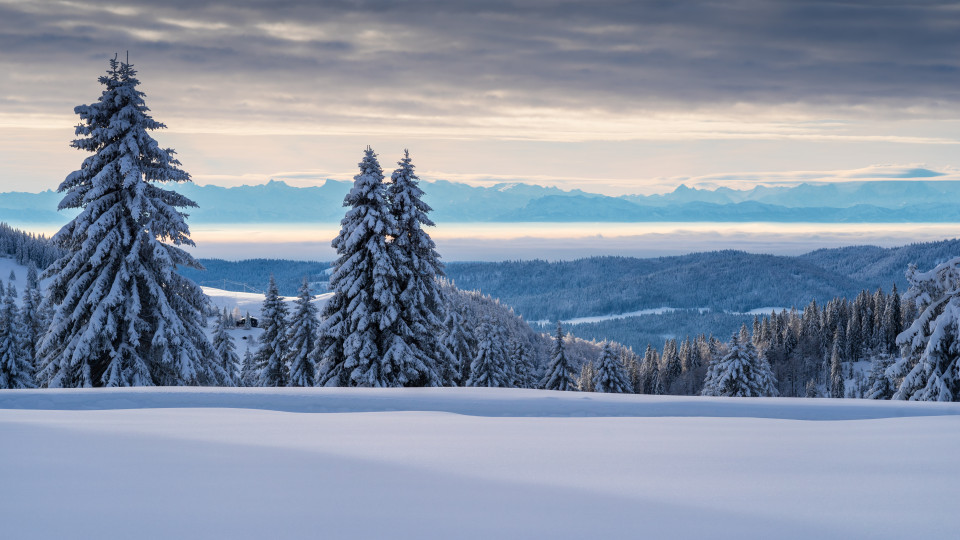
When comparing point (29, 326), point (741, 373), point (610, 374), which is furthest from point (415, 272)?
point (29, 326)

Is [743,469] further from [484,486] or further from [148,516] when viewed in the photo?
[148,516]

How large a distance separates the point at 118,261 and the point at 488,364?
23.8m

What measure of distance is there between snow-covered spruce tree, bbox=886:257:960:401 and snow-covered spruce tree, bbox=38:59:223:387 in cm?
2182

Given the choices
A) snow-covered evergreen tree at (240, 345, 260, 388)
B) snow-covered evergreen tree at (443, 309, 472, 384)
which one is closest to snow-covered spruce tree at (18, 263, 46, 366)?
snow-covered evergreen tree at (240, 345, 260, 388)

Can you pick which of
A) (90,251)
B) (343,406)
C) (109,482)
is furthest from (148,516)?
(90,251)

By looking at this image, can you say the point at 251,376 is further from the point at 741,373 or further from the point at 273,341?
the point at 741,373

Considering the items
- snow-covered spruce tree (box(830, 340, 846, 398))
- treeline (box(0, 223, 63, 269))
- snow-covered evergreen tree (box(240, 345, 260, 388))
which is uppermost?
treeline (box(0, 223, 63, 269))

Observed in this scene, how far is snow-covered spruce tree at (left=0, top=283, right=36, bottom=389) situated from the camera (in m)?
37.7

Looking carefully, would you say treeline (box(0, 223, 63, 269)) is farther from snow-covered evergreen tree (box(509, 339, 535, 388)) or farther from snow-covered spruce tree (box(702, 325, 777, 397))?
snow-covered spruce tree (box(702, 325, 777, 397))

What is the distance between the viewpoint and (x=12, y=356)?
3778cm

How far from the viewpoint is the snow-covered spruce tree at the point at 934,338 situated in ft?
66.9

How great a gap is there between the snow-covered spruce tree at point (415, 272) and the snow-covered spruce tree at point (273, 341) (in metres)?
13.8

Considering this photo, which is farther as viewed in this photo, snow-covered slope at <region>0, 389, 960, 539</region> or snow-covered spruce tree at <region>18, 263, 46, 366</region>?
snow-covered spruce tree at <region>18, 263, 46, 366</region>

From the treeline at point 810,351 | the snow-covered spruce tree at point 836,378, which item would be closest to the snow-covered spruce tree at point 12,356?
the treeline at point 810,351
